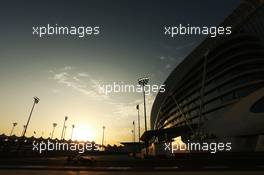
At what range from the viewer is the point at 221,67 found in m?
73.7

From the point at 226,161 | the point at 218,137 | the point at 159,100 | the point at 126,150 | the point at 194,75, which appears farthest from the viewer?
the point at 126,150

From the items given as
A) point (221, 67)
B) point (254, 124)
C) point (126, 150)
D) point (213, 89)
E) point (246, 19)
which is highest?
point (246, 19)

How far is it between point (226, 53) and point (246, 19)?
44.1 feet

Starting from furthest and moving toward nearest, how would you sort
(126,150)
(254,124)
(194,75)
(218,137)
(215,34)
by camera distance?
(126,150) < (194,75) < (215,34) < (218,137) < (254,124)

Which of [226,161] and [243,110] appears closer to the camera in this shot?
[226,161]

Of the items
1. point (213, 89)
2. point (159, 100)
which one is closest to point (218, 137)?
point (213, 89)

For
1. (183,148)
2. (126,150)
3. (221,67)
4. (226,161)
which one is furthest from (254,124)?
(126,150)

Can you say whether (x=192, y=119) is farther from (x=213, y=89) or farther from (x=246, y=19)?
(x=246, y=19)

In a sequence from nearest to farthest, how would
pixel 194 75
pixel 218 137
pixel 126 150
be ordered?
1. pixel 218 137
2. pixel 194 75
3. pixel 126 150

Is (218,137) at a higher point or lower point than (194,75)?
lower

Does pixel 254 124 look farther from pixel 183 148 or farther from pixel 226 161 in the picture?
pixel 226 161

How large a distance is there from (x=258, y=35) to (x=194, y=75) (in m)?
26.5

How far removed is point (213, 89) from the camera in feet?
239

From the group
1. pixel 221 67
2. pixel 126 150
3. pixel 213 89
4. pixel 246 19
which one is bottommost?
pixel 126 150
